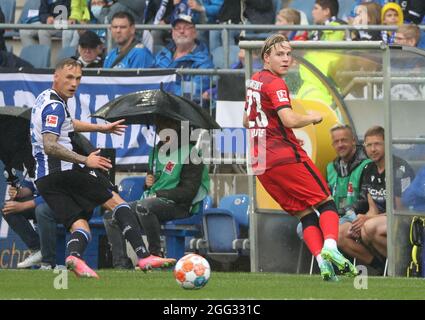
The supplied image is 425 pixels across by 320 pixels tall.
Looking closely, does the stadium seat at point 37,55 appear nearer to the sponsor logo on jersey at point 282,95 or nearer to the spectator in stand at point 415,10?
the spectator in stand at point 415,10

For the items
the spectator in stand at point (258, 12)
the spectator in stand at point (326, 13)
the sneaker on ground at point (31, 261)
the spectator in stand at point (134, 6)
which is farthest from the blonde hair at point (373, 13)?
the sneaker on ground at point (31, 261)

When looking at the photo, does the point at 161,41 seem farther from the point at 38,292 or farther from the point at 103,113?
the point at 38,292

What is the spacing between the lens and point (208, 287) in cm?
1085

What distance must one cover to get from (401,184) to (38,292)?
4.75 meters

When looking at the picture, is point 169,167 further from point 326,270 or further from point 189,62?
point 326,270

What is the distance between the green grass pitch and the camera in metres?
9.82

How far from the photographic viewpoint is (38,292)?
10.2 metres

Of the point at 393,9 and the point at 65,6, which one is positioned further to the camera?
the point at 65,6

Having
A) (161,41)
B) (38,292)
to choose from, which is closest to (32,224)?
(161,41)

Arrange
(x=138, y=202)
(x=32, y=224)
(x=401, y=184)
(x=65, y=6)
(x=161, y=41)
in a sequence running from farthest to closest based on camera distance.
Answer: (x=65, y=6) → (x=161, y=41) → (x=32, y=224) → (x=138, y=202) → (x=401, y=184)

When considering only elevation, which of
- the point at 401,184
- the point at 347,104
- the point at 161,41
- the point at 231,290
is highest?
the point at 161,41

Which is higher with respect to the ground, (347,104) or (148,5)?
(148,5)

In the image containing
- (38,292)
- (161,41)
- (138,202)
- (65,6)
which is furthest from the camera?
(65,6)

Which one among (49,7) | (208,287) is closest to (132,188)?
(208,287)
